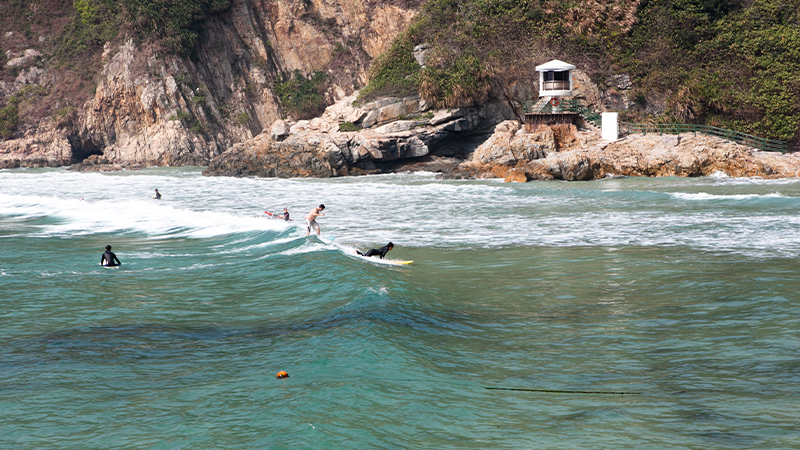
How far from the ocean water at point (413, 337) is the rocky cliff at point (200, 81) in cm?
4386

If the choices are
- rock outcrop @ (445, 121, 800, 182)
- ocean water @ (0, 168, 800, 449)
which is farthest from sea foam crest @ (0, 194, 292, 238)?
rock outcrop @ (445, 121, 800, 182)

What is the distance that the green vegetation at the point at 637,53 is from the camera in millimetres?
39594

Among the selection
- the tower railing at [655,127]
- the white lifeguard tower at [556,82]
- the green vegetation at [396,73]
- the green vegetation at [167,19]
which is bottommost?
the tower railing at [655,127]

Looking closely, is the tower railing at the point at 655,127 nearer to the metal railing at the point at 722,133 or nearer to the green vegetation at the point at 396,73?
the metal railing at the point at 722,133

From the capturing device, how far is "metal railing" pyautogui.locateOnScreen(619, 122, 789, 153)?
125 ft

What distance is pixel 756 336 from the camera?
9.46 meters

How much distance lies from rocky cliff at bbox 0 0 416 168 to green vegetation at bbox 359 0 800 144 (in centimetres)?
1529

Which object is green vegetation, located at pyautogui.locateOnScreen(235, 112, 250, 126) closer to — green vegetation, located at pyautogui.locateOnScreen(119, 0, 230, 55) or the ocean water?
green vegetation, located at pyautogui.locateOnScreen(119, 0, 230, 55)

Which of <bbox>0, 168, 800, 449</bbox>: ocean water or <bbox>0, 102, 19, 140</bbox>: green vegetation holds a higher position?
<bbox>0, 102, 19, 140</bbox>: green vegetation

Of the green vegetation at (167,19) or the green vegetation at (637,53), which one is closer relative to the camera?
the green vegetation at (637,53)

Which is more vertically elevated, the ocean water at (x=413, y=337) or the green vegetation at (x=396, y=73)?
the green vegetation at (x=396, y=73)

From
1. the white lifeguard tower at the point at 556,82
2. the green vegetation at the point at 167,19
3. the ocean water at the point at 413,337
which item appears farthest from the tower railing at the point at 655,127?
the green vegetation at the point at 167,19

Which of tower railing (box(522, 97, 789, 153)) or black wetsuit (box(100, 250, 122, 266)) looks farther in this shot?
tower railing (box(522, 97, 789, 153))

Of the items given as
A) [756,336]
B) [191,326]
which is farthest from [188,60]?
[756,336]
